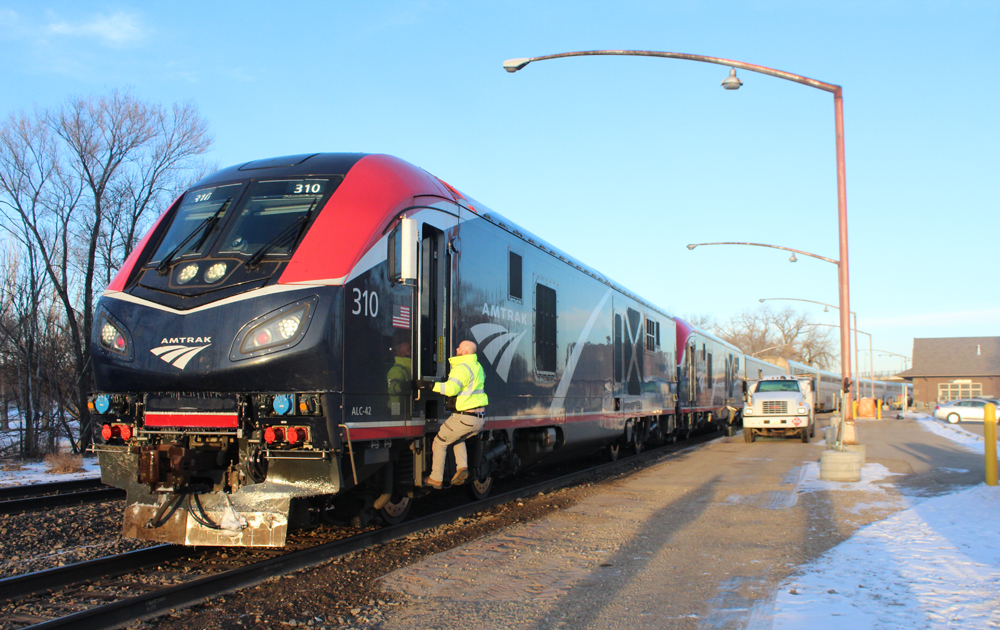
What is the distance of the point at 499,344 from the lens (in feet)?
29.1

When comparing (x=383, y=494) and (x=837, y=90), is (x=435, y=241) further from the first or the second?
(x=837, y=90)

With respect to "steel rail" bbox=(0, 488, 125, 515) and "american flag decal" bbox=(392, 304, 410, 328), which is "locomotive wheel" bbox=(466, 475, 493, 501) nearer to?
"american flag decal" bbox=(392, 304, 410, 328)

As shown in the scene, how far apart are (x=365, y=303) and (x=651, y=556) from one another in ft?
11.0

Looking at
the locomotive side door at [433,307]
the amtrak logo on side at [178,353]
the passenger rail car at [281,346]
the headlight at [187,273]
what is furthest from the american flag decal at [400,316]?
the headlight at [187,273]

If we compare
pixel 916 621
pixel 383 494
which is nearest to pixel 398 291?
pixel 383 494

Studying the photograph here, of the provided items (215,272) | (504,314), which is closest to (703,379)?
(504,314)

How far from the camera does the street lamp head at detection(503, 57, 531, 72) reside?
1175cm

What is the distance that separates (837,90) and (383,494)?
1110cm

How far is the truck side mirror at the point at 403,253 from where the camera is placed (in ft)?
21.2

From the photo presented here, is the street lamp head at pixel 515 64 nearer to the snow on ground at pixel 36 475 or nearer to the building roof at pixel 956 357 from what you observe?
the snow on ground at pixel 36 475

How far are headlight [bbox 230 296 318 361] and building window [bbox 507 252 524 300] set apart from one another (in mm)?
3943

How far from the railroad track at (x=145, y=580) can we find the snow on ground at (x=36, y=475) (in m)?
7.10

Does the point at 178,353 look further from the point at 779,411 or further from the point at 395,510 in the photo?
the point at 779,411

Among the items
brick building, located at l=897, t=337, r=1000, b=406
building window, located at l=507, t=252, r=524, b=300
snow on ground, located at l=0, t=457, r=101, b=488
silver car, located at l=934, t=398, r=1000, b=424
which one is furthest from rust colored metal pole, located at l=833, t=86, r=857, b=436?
brick building, located at l=897, t=337, r=1000, b=406
